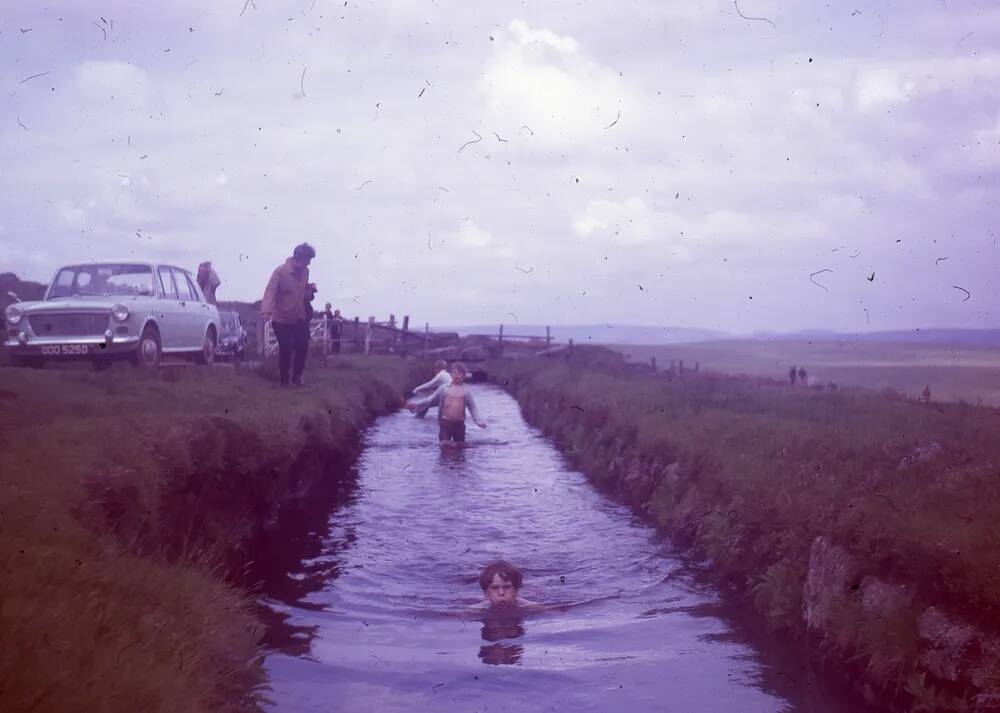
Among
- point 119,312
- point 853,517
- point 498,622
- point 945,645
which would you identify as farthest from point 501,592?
point 119,312

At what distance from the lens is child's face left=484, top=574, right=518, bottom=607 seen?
10406mm

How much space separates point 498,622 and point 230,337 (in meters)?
17.2

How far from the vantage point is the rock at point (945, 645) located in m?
5.96

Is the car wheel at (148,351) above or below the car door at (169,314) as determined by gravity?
below

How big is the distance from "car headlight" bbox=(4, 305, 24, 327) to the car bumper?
11.0 inches

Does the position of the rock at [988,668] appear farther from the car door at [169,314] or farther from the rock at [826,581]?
the car door at [169,314]

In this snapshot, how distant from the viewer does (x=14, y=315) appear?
56.1 feet

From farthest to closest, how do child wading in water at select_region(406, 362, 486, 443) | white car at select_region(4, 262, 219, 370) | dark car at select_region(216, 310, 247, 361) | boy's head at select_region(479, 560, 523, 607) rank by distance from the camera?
dark car at select_region(216, 310, 247, 361) → child wading in water at select_region(406, 362, 486, 443) → white car at select_region(4, 262, 219, 370) → boy's head at select_region(479, 560, 523, 607)

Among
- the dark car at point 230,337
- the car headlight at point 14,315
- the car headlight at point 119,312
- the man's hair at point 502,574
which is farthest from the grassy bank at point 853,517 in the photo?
the dark car at point 230,337

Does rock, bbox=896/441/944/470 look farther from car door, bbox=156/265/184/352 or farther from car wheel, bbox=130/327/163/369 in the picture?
car door, bbox=156/265/184/352

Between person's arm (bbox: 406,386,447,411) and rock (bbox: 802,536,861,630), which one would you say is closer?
rock (bbox: 802,536,861,630)

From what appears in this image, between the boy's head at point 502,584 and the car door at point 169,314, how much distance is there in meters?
10.5

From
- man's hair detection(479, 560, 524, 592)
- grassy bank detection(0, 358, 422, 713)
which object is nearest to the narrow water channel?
man's hair detection(479, 560, 524, 592)

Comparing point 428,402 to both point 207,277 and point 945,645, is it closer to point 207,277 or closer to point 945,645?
point 207,277
